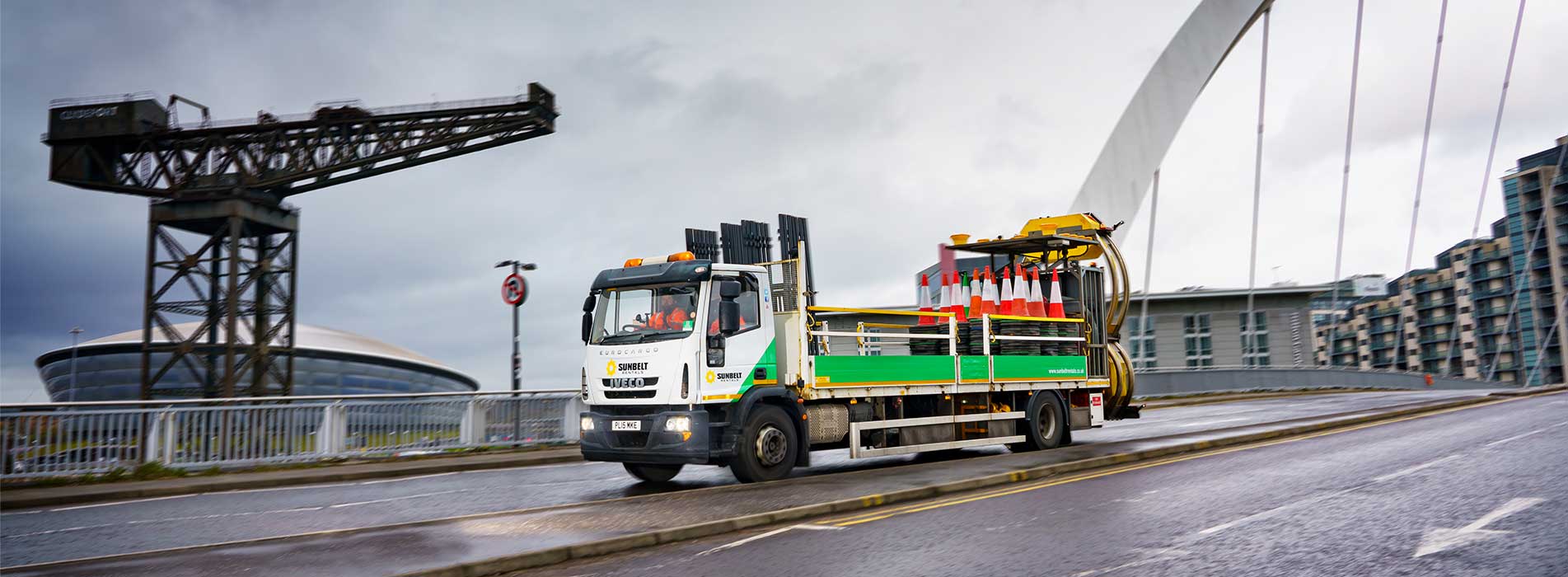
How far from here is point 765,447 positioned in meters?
12.4

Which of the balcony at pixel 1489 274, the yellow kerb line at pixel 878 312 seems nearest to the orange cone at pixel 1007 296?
the yellow kerb line at pixel 878 312

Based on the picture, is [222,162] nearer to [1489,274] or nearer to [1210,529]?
[1210,529]

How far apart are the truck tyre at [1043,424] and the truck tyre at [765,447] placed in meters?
4.89

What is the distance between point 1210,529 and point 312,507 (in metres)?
9.83

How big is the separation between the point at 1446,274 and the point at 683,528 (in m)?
153

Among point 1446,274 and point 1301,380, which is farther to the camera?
point 1446,274

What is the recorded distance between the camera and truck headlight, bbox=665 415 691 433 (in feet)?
38.5

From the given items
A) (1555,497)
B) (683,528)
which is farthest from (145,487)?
(1555,497)

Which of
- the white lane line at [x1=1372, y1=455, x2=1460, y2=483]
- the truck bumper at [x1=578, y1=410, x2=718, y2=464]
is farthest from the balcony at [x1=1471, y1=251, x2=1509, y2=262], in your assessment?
the truck bumper at [x1=578, y1=410, x2=718, y2=464]

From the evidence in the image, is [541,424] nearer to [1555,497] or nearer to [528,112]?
[1555,497]

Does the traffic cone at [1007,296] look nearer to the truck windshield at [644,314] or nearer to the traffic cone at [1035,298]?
the traffic cone at [1035,298]

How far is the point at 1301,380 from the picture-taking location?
40.9 metres

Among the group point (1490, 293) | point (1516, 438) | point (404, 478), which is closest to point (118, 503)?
point (404, 478)

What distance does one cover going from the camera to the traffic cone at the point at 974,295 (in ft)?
53.1
